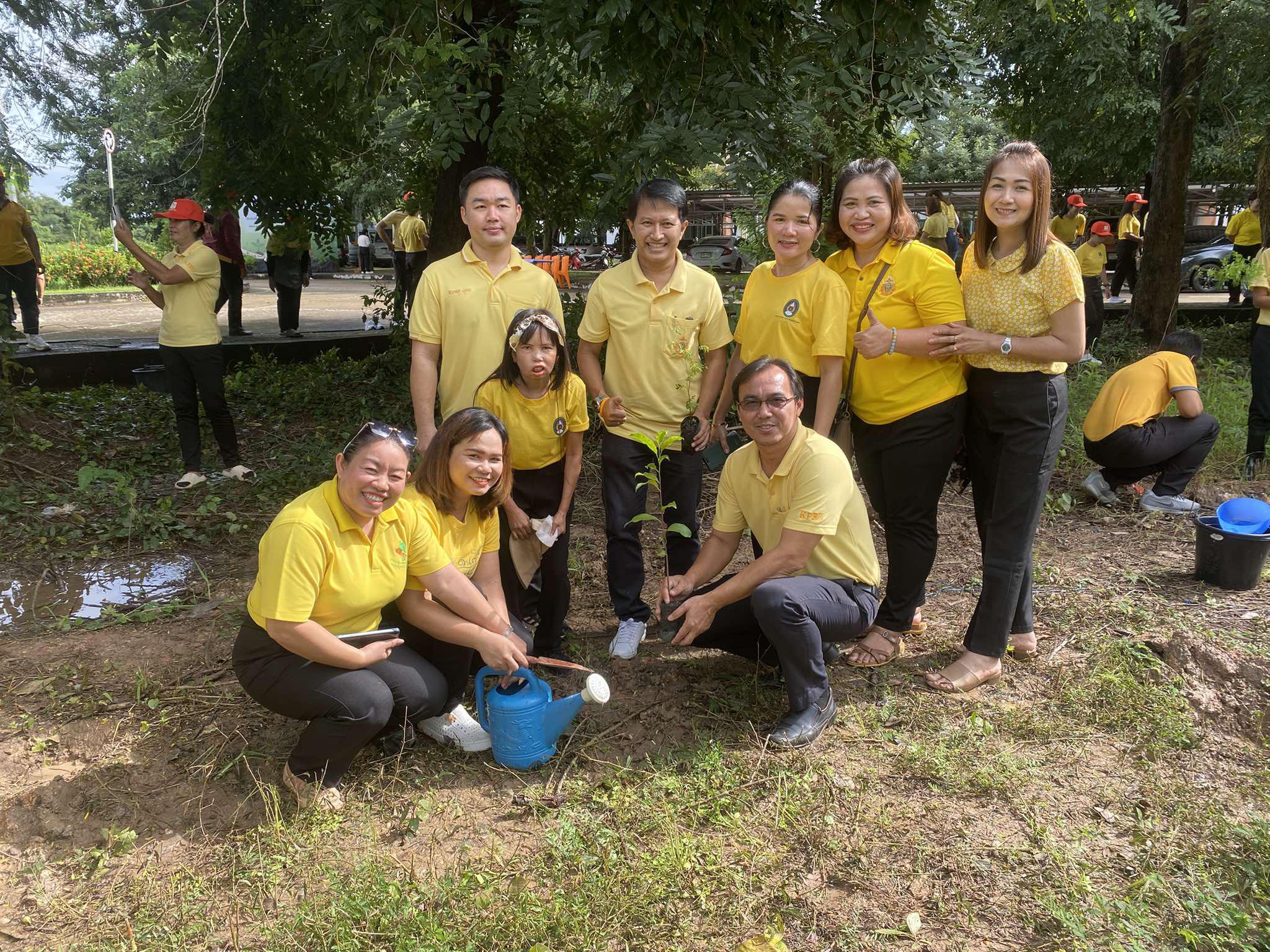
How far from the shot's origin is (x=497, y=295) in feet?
11.4

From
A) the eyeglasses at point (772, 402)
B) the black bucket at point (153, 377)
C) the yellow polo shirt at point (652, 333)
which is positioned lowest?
the black bucket at point (153, 377)

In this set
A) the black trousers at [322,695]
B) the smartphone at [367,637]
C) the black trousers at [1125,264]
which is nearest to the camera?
the black trousers at [322,695]

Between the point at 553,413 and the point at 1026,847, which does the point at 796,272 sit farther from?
the point at 1026,847

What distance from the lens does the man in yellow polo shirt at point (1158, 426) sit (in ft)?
17.2

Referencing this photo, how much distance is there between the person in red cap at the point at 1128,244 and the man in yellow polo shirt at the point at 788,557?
12.6 m

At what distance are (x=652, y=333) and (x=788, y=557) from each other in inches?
38.5

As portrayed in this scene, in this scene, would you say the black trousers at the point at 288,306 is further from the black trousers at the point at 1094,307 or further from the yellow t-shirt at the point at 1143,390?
the black trousers at the point at 1094,307

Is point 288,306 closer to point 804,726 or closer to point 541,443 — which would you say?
point 541,443

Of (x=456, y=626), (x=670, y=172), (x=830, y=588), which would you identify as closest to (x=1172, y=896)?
(x=830, y=588)

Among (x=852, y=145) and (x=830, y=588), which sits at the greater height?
(x=852, y=145)

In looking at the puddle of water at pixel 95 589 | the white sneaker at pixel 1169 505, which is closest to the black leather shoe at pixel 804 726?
the puddle of water at pixel 95 589

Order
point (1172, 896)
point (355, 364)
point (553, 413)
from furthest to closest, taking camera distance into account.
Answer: point (355, 364) → point (553, 413) → point (1172, 896)

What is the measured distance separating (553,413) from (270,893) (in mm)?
1753

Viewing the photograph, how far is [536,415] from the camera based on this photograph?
3.42 meters
